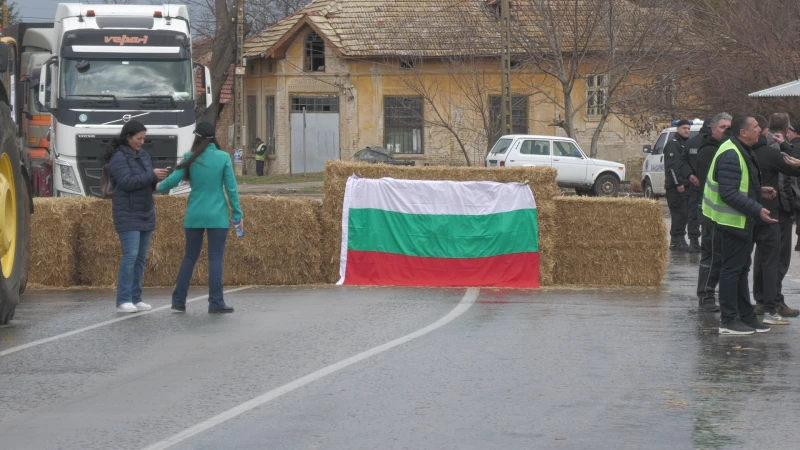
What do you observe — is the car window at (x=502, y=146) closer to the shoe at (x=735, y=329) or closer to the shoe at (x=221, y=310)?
the shoe at (x=221, y=310)

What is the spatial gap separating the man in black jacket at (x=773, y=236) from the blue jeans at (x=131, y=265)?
5522mm

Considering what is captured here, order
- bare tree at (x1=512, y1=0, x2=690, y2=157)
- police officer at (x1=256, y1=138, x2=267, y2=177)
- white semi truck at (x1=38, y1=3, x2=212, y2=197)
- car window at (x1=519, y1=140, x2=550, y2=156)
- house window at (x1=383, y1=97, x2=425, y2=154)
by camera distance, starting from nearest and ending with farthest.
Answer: white semi truck at (x1=38, y1=3, x2=212, y2=197), car window at (x1=519, y1=140, x2=550, y2=156), bare tree at (x1=512, y1=0, x2=690, y2=157), police officer at (x1=256, y1=138, x2=267, y2=177), house window at (x1=383, y1=97, x2=425, y2=154)

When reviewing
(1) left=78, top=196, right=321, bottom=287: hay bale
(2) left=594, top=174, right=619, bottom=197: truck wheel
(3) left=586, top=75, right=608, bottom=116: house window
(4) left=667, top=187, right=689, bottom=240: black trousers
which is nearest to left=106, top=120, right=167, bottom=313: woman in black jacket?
(1) left=78, top=196, right=321, bottom=287: hay bale

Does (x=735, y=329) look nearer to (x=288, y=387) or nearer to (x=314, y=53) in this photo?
(x=288, y=387)

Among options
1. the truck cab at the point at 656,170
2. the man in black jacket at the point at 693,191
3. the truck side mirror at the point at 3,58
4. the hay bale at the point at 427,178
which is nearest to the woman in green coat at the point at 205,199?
the truck side mirror at the point at 3,58

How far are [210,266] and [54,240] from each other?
3346 mm

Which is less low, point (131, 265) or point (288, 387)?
point (131, 265)

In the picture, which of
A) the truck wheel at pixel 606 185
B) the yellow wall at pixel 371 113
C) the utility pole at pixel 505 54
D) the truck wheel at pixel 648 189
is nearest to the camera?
the truck wheel at pixel 648 189

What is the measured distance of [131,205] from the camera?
11711 millimetres

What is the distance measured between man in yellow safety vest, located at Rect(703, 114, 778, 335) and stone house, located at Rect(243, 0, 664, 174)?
35.8 m

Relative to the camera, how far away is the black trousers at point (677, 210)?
707 inches

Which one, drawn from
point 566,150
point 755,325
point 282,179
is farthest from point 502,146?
point 755,325

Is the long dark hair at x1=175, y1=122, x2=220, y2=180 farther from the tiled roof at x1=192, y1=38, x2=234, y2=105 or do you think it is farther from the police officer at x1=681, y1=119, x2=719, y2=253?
the tiled roof at x1=192, y1=38, x2=234, y2=105

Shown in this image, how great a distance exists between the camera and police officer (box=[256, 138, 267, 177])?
4805cm
